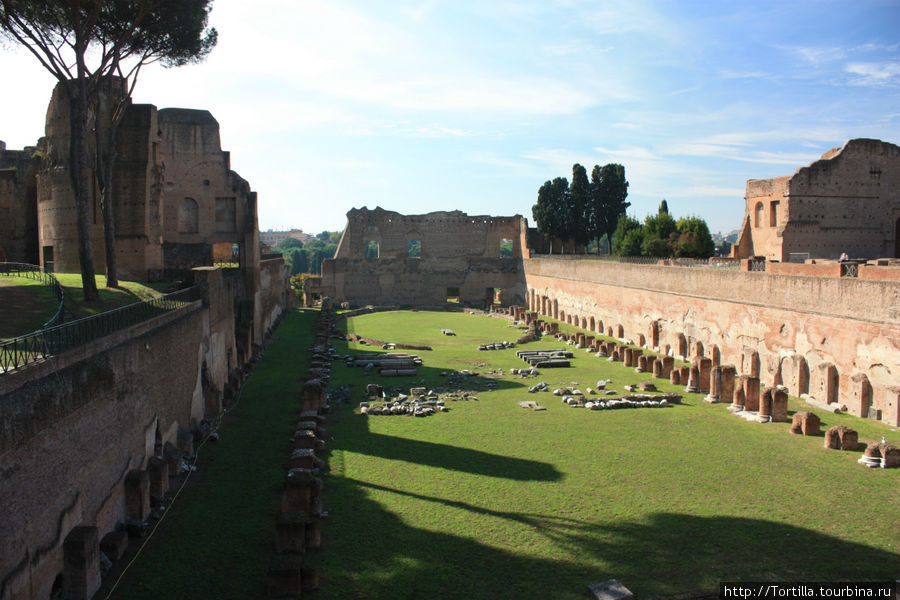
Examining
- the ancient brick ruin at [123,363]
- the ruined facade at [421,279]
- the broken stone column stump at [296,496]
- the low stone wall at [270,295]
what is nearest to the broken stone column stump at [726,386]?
the broken stone column stump at [296,496]

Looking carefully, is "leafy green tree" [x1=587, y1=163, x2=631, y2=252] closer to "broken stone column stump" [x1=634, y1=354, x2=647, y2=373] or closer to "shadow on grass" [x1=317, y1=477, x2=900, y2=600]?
"broken stone column stump" [x1=634, y1=354, x2=647, y2=373]

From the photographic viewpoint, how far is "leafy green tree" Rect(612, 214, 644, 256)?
3706 cm

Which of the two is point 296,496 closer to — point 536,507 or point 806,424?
point 536,507

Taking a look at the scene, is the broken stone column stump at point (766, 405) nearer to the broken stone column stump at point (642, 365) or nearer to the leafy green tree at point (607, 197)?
the broken stone column stump at point (642, 365)

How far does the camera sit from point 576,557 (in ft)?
21.5

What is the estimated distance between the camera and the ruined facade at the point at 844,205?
26875 millimetres

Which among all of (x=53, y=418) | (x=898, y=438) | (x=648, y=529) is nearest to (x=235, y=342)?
(x=53, y=418)

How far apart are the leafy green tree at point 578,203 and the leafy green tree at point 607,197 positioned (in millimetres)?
310

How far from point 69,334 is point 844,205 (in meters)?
28.6

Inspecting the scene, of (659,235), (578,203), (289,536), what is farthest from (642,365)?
(578,203)

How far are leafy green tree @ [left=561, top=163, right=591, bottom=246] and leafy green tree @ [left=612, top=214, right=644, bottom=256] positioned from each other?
2174mm

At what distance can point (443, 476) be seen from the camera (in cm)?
889

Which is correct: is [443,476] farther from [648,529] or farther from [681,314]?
[681,314]

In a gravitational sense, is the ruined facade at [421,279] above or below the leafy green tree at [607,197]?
below
